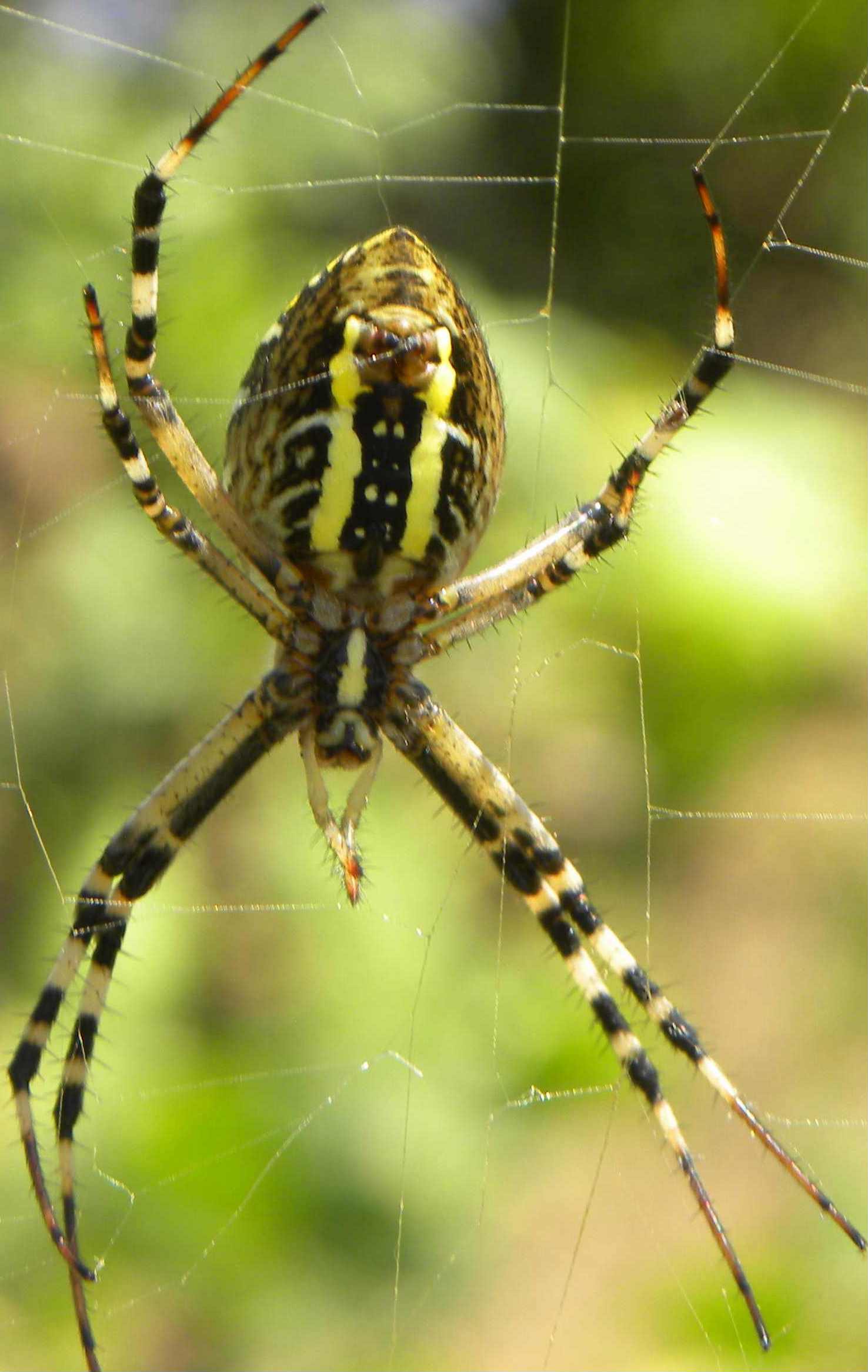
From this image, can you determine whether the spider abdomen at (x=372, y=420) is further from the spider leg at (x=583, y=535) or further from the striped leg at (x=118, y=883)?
the striped leg at (x=118, y=883)

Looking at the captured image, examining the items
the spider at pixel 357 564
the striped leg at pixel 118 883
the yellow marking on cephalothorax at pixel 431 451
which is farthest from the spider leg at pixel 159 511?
the yellow marking on cephalothorax at pixel 431 451

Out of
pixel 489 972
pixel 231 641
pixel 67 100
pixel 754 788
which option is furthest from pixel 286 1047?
pixel 67 100

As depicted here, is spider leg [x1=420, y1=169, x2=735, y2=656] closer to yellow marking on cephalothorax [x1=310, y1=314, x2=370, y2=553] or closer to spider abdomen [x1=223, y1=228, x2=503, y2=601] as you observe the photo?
spider abdomen [x1=223, y1=228, x2=503, y2=601]

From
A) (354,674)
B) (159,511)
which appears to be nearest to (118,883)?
(354,674)

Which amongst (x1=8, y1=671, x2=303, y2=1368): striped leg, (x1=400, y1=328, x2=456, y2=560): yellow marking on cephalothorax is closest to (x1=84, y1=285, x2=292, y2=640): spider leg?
(x1=8, y1=671, x2=303, y2=1368): striped leg

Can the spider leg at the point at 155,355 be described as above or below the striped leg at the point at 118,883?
above

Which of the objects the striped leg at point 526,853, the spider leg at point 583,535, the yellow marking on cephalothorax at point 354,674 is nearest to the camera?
the spider leg at point 583,535
